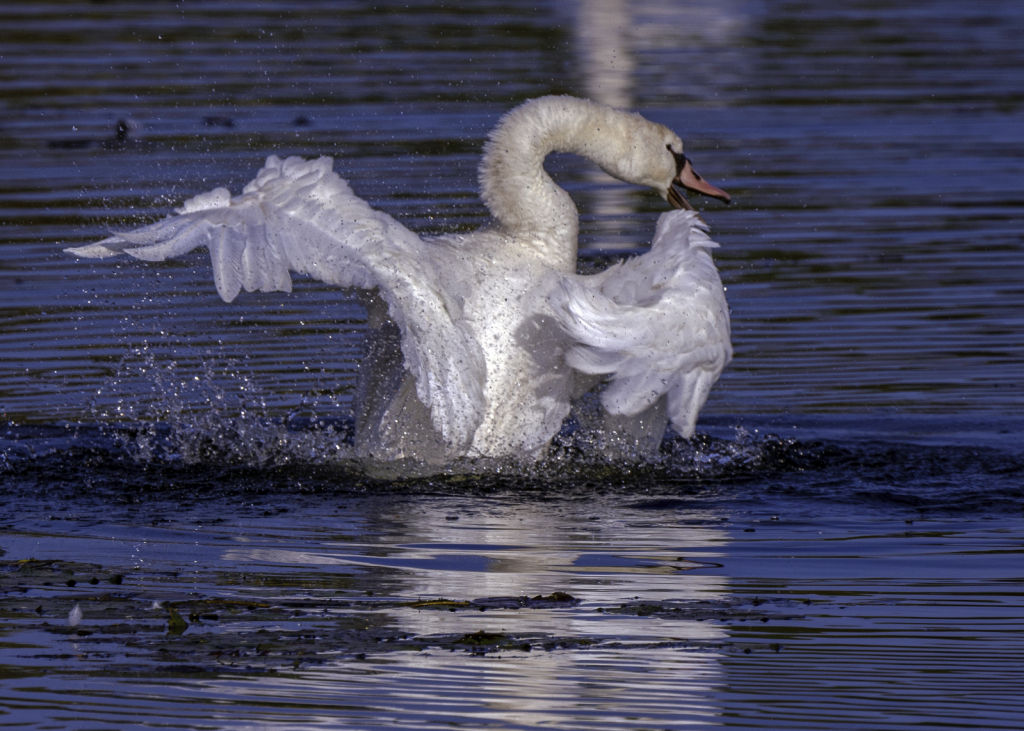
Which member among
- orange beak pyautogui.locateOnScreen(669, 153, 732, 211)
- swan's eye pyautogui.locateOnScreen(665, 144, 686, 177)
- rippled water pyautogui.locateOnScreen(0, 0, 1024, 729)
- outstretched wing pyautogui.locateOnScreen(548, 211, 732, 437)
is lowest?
rippled water pyautogui.locateOnScreen(0, 0, 1024, 729)

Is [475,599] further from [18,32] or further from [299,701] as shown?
[18,32]

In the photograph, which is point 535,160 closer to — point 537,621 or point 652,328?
point 652,328

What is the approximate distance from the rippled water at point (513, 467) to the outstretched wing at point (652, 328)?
466mm

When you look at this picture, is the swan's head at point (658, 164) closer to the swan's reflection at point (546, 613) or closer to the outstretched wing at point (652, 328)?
the outstretched wing at point (652, 328)

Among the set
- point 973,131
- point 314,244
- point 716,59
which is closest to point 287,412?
point 314,244

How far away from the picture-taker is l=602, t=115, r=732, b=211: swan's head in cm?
841

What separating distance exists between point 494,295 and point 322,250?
85 centimetres

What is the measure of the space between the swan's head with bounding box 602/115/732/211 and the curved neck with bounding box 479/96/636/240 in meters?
0.24

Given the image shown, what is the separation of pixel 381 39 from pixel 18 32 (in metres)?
4.32

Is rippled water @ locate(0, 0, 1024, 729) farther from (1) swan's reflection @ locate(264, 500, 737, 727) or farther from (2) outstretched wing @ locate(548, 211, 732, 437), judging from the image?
(2) outstretched wing @ locate(548, 211, 732, 437)

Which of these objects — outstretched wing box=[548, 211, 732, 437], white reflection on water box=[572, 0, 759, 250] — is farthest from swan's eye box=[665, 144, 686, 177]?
white reflection on water box=[572, 0, 759, 250]

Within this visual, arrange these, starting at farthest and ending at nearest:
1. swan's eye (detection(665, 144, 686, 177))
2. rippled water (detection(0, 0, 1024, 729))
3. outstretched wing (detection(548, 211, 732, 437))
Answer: swan's eye (detection(665, 144, 686, 177)) → outstretched wing (detection(548, 211, 732, 437)) → rippled water (detection(0, 0, 1024, 729))

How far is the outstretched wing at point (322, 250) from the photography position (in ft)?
22.0

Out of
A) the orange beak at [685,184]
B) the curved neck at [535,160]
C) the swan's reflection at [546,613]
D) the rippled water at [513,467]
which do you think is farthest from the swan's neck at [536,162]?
the swan's reflection at [546,613]
